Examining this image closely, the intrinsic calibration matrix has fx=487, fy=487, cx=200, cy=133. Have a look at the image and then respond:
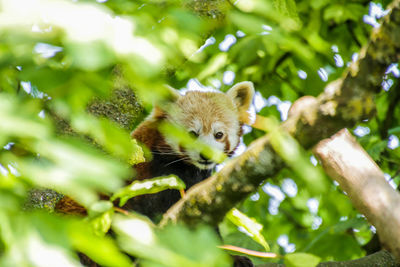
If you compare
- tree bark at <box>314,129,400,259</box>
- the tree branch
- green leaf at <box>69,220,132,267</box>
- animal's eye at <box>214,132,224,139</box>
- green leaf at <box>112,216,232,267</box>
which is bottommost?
animal's eye at <box>214,132,224,139</box>

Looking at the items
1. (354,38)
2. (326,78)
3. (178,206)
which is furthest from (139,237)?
(354,38)

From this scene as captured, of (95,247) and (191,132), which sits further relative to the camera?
(191,132)

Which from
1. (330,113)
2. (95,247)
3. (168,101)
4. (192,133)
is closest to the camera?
(95,247)

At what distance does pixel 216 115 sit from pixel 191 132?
306 mm

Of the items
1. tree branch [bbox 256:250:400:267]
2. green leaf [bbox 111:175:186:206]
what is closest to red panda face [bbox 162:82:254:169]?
tree branch [bbox 256:250:400:267]

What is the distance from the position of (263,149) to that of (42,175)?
0.88 m

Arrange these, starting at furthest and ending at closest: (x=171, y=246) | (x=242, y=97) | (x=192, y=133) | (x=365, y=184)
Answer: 1. (x=242, y=97)
2. (x=192, y=133)
3. (x=365, y=184)
4. (x=171, y=246)

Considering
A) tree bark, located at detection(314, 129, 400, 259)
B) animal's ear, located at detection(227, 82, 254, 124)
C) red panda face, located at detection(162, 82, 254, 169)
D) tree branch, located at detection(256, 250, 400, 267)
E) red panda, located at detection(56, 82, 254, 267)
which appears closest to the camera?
tree bark, located at detection(314, 129, 400, 259)

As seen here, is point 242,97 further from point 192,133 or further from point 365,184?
point 365,184

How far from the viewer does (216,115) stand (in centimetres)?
445

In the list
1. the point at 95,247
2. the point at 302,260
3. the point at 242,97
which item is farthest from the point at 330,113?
the point at 242,97

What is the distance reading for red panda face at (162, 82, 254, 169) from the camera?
14.1 ft

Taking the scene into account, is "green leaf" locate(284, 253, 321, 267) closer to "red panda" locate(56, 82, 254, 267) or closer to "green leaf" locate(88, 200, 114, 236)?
"green leaf" locate(88, 200, 114, 236)

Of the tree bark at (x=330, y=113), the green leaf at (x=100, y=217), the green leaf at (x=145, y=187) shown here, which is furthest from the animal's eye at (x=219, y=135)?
the green leaf at (x=100, y=217)
